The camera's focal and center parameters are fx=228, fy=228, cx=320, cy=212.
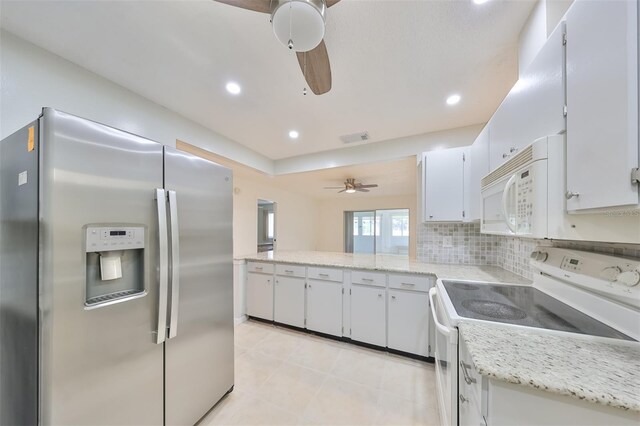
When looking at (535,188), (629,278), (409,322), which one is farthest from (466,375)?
(409,322)

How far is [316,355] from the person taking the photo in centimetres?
237

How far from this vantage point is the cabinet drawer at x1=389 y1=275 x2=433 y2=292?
7.34ft

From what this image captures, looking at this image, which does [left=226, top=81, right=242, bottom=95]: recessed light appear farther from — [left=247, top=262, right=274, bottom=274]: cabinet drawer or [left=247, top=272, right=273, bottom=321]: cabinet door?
[left=247, top=272, right=273, bottom=321]: cabinet door

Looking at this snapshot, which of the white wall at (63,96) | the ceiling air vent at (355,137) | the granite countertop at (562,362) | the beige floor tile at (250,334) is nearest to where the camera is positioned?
the granite countertop at (562,362)

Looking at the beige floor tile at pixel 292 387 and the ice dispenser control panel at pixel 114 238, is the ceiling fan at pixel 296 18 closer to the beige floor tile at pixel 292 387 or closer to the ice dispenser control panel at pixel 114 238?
the ice dispenser control panel at pixel 114 238

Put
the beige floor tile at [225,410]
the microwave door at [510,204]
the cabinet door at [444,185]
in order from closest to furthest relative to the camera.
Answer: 1. the microwave door at [510,204]
2. the beige floor tile at [225,410]
3. the cabinet door at [444,185]

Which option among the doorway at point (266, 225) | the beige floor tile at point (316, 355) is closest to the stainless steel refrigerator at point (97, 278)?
the beige floor tile at point (316, 355)

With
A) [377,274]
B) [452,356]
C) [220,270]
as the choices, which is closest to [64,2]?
[220,270]

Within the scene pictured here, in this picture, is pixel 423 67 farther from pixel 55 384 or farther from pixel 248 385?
pixel 248 385

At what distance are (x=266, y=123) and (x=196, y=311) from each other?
1.97m

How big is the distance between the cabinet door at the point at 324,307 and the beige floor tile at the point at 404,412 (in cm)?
93

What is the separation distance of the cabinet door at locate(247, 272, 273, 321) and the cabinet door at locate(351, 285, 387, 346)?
116 cm

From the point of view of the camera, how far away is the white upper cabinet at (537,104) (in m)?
0.92

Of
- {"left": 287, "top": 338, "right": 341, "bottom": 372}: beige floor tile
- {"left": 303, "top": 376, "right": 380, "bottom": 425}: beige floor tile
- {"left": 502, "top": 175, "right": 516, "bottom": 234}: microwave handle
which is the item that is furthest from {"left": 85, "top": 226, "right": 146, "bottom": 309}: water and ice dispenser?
{"left": 502, "top": 175, "right": 516, "bottom": 234}: microwave handle
